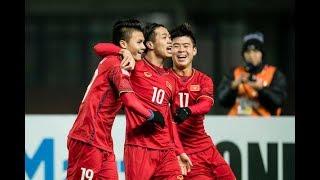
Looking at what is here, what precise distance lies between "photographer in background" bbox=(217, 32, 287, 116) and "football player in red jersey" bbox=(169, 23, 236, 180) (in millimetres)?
1169

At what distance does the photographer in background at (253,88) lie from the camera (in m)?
5.09

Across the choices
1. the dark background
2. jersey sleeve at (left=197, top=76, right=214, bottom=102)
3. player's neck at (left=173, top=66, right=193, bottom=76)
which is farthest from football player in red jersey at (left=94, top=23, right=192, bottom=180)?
the dark background

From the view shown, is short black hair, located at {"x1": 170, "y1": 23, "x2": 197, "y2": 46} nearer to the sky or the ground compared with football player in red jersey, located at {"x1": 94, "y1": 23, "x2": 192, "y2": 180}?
nearer to the sky

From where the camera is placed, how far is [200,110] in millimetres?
3803

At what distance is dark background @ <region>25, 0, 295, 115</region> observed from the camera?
22.5 feet

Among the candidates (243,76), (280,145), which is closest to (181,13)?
(243,76)

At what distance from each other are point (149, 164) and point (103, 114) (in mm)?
333

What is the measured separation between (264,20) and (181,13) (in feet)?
2.73

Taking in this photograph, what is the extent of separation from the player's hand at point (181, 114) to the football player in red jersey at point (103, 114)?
4.7 inches

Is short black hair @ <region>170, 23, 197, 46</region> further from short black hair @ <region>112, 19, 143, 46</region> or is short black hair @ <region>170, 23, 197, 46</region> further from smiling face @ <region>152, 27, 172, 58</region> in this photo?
short black hair @ <region>112, 19, 143, 46</region>

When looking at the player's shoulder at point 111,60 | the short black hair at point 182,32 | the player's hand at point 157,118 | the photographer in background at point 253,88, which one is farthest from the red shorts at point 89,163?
the photographer in background at point 253,88

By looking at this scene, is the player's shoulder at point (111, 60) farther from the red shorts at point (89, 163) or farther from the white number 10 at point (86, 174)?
the white number 10 at point (86, 174)

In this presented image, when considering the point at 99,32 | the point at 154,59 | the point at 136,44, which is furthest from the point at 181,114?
the point at 99,32
